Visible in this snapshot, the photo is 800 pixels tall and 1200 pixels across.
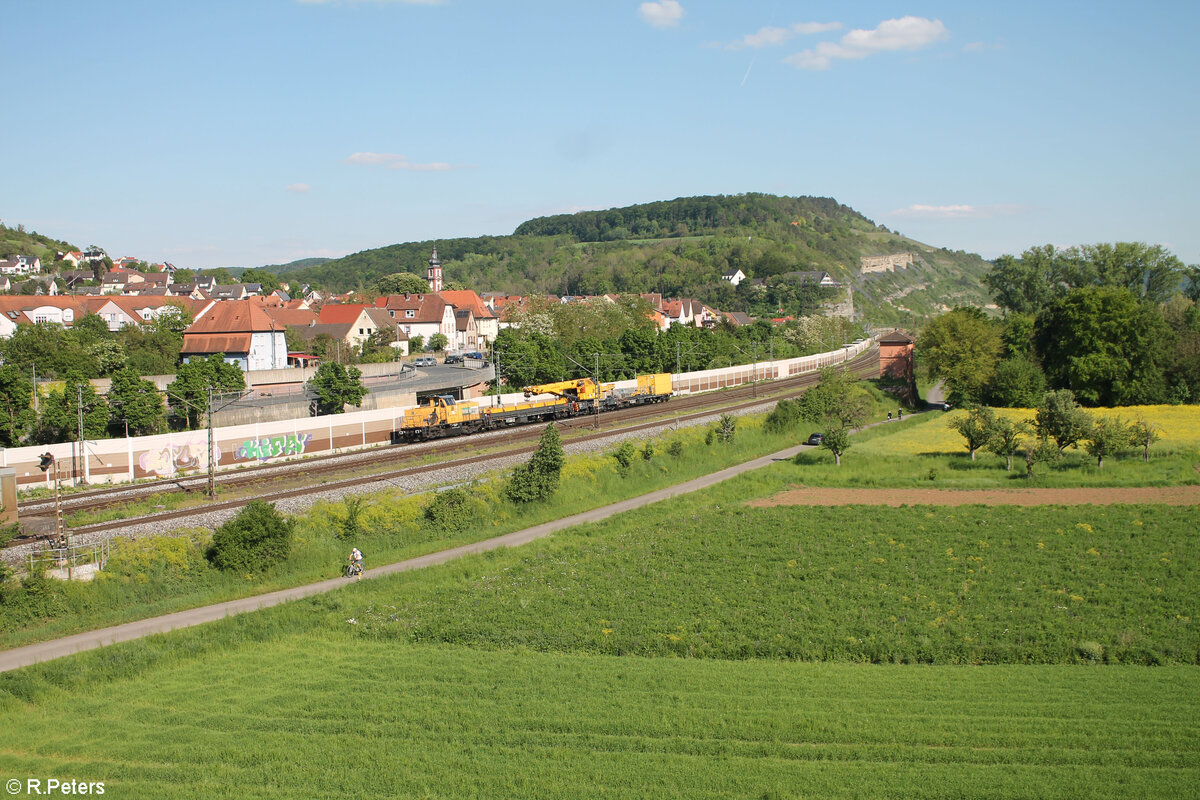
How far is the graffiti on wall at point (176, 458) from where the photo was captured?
139 ft

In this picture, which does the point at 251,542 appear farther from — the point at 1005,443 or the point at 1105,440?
A: the point at 1105,440

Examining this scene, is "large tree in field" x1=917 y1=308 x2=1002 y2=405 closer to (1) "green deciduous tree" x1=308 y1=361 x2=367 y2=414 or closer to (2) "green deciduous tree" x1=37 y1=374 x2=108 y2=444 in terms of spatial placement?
(1) "green deciduous tree" x1=308 y1=361 x2=367 y2=414

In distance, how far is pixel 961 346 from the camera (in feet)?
236

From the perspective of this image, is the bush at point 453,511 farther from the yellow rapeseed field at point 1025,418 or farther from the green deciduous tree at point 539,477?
the yellow rapeseed field at point 1025,418

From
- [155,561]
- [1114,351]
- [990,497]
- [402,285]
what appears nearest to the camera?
[155,561]

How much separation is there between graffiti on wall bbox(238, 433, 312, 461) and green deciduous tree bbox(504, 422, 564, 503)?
17.1m

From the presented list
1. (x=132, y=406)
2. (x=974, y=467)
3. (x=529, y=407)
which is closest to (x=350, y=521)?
(x=132, y=406)

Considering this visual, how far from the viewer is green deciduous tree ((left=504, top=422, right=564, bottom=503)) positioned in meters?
35.2

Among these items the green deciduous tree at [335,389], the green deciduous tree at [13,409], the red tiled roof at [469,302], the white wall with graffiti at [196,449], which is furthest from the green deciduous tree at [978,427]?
the red tiled roof at [469,302]

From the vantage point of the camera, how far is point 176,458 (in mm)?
43281

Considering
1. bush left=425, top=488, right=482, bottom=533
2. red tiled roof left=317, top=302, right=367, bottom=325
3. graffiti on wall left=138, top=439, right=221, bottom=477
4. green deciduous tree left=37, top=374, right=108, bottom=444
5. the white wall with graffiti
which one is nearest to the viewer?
bush left=425, top=488, right=482, bottom=533

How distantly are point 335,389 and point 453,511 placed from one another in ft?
89.7

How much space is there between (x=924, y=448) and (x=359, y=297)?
385 feet

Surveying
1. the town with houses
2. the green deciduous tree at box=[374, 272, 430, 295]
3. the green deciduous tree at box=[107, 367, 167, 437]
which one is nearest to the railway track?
the green deciduous tree at box=[107, 367, 167, 437]
